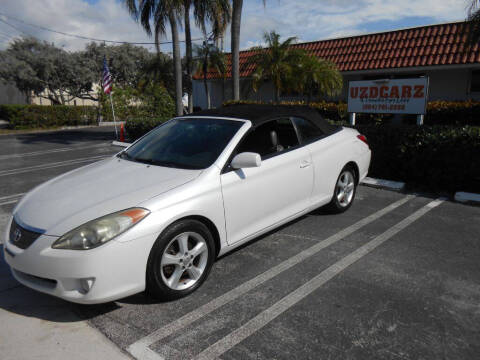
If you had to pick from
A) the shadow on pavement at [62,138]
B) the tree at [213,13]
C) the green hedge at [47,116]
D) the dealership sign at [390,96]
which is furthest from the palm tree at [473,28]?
the green hedge at [47,116]

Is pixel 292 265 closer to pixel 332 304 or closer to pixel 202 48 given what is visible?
pixel 332 304

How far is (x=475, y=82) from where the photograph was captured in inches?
588

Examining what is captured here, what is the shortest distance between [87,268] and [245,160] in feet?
5.29

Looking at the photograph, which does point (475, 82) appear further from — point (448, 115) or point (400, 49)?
point (448, 115)

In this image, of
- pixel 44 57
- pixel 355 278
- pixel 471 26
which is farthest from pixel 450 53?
pixel 44 57

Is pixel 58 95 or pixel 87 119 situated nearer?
pixel 87 119

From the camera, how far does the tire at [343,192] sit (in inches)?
203

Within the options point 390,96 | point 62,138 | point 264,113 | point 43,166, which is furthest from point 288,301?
point 62,138

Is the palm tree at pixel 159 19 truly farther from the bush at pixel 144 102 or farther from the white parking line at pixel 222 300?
the white parking line at pixel 222 300

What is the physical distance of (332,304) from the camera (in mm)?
3105

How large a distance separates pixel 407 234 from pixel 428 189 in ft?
8.17

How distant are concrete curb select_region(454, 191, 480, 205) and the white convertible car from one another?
7.96ft

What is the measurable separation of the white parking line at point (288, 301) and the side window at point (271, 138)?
136 centimetres

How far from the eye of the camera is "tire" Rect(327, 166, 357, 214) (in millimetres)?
5148
